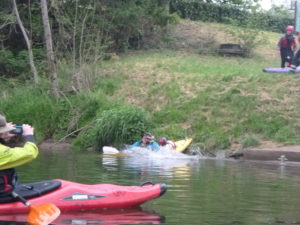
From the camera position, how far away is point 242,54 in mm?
31031

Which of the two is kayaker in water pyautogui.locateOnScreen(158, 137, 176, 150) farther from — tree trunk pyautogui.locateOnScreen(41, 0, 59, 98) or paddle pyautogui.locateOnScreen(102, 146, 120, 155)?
tree trunk pyautogui.locateOnScreen(41, 0, 59, 98)

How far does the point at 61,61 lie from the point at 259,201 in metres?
16.2

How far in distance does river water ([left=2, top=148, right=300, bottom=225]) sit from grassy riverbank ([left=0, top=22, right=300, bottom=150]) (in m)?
2.13

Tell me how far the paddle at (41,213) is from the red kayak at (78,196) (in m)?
0.14

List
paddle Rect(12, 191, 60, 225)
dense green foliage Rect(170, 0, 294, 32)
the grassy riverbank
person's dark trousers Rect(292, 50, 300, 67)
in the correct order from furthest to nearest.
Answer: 1. dense green foliage Rect(170, 0, 294, 32)
2. person's dark trousers Rect(292, 50, 300, 67)
3. the grassy riverbank
4. paddle Rect(12, 191, 60, 225)

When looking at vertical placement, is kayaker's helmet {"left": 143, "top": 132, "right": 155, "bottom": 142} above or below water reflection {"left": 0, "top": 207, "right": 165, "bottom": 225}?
below

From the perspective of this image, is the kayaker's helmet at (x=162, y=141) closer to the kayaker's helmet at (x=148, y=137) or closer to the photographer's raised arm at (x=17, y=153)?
the kayaker's helmet at (x=148, y=137)

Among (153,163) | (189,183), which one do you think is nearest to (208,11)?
(153,163)

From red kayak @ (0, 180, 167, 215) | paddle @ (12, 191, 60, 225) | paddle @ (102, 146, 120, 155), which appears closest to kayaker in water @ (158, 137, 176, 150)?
paddle @ (102, 146, 120, 155)

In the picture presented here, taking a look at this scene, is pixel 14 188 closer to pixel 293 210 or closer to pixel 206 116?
pixel 293 210

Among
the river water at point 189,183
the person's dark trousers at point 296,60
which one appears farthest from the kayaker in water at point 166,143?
the person's dark trousers at point 296,60

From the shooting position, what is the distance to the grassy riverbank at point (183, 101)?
67.7 ft

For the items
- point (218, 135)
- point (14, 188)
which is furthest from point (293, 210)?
point (218, 135)

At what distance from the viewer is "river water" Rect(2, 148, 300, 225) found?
30.6 feet
